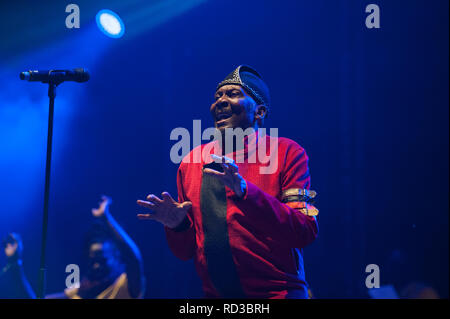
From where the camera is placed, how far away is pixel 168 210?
1.93 meters

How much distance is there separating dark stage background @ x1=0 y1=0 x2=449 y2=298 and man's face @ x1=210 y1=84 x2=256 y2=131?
3.48 ft

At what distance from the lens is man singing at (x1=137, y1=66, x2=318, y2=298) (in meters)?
1.77

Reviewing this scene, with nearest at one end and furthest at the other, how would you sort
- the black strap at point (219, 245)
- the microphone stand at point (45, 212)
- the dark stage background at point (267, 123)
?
1. the black strap at point (219, 245)
2. the microphone stand at point (45, 212)
3. the dark stage background at point (267, 123)

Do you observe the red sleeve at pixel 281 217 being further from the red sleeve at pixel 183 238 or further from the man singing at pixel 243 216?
the red sleeve at pixel 183 238

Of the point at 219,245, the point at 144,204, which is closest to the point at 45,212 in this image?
the point at 144,204

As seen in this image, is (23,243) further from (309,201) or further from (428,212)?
(428,212)

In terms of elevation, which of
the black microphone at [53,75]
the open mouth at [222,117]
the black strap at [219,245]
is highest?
the black microphone at [53,75]

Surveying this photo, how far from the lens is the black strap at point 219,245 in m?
1.87

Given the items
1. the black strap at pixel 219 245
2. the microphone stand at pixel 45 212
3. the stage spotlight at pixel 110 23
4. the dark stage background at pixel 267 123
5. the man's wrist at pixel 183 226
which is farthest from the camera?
the stage spotlight at pixel 110 23

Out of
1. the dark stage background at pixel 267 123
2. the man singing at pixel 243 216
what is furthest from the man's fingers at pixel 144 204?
the dark stage background at pixel 267 123

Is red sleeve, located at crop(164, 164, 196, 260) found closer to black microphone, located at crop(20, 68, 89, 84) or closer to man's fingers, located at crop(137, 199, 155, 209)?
man's fingers, located at crop(137, 199, 155, 209)
